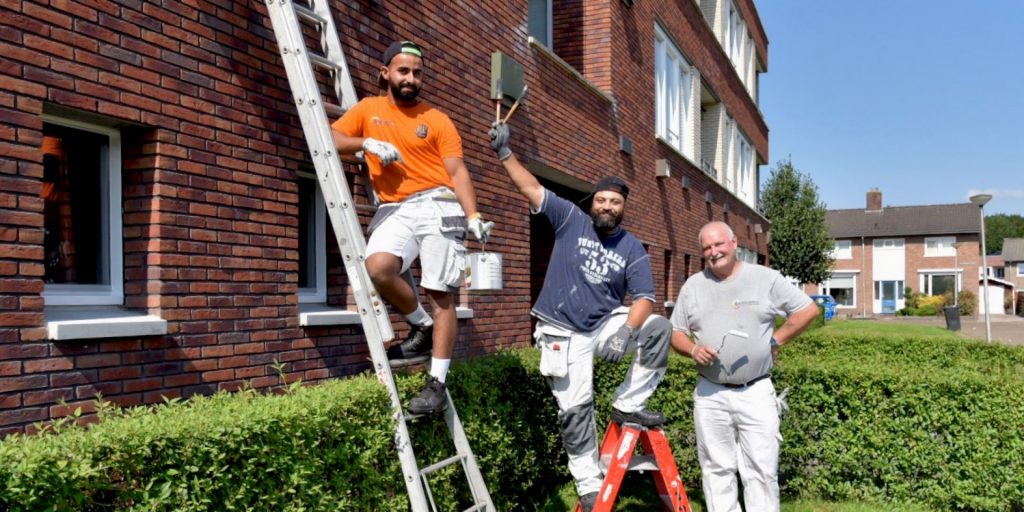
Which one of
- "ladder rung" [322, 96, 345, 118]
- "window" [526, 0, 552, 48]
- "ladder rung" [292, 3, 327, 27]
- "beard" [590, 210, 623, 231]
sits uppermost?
"window" [526, 0, 552, 48]

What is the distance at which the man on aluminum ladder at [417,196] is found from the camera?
13.9ft

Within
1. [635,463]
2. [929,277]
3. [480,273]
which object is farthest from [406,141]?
[929,277]

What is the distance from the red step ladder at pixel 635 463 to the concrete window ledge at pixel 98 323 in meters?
2.68

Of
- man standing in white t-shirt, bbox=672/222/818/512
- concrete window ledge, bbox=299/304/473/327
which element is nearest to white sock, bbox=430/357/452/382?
concrete window ledge, bbox=299/304/473/327

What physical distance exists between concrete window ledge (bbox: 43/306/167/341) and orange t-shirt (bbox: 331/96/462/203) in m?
1.40

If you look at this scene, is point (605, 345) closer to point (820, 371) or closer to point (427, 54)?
point (820, 371)

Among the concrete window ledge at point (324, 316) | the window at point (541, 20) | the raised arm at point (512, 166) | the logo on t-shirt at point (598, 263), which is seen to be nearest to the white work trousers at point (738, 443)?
the logo on t-shirt at point (598, 263)

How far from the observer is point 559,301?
502cm

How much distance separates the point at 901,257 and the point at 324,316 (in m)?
67.5

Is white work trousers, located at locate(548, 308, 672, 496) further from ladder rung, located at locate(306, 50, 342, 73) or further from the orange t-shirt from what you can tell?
ladder rung, located at locate(306, 50, 342, 73)

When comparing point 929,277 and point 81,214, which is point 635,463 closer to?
point 81,214

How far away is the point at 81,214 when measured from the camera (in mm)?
4312

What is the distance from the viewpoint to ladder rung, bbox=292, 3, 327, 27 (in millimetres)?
4730

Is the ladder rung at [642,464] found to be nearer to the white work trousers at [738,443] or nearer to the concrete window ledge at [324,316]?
the white work trousers at [738,443]
